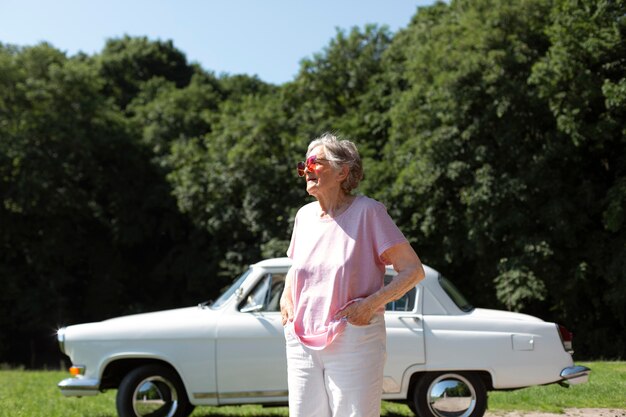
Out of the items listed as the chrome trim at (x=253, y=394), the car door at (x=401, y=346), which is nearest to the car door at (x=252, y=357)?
the chrome trim at (x=253, y=394)

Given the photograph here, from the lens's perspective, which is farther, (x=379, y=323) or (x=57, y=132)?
(x=57, y=132)

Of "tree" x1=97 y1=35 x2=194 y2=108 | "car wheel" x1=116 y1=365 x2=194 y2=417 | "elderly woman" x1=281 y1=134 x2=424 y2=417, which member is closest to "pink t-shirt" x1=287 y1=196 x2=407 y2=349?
"elderly woman" x1=281 y1=134 x2=424 y2=417

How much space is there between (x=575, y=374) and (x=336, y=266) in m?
4.52

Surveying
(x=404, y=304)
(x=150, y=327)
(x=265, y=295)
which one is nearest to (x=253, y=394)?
(x=265, y=295)

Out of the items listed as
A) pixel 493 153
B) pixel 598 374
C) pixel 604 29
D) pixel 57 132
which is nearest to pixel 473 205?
pixel 493 153

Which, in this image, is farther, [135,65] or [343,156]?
[135,65]

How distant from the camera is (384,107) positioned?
26.5 m

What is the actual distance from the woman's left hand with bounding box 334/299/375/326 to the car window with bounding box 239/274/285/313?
426 centimetres

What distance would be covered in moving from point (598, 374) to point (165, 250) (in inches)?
1046

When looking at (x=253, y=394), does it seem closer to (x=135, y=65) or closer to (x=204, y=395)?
(x=204, y=395)

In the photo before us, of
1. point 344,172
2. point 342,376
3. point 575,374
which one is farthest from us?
point 575,374

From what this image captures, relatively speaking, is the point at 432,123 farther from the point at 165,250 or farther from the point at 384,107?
the point at 165,250

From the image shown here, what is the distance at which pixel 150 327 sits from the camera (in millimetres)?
7727

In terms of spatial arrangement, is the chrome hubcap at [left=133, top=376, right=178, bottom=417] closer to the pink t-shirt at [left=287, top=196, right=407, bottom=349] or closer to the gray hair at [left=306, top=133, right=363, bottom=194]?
the pink t-shirt at [left=287, top=196, right=407, bottom=349]
